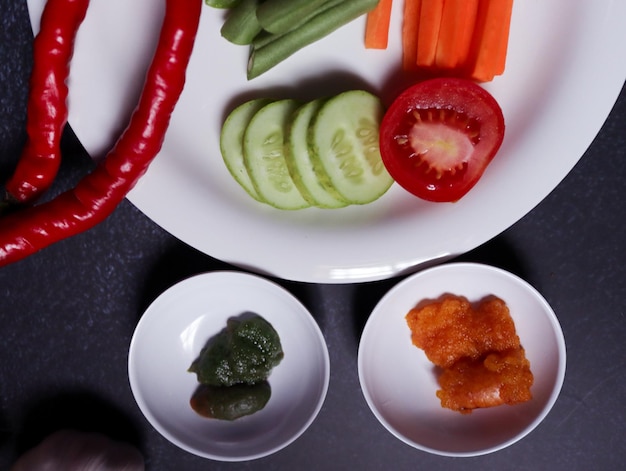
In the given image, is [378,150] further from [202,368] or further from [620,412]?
[620,412]

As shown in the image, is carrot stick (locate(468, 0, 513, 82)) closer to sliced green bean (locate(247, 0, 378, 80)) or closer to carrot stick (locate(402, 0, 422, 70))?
carrot stick (locate(402, 0, 422, 70))

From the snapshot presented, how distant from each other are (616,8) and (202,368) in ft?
4.07

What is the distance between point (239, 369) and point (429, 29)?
0.89 metres

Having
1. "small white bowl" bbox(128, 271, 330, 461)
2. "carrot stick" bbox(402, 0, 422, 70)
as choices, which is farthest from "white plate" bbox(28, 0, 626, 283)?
"small white bowl" bbox(128, 271, 330, 461)

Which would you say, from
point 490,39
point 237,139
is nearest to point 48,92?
point 237,139

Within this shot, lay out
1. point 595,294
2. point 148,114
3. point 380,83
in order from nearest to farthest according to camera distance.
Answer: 1. point 148,114
2. point 380,83
3. point 595,294

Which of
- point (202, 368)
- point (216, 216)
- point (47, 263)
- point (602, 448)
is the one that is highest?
point (216, 216)

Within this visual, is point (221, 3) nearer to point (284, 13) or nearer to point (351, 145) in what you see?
point (284, 13)

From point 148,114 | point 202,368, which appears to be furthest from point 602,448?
point 148,114

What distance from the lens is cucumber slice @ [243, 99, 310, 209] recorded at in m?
1.41

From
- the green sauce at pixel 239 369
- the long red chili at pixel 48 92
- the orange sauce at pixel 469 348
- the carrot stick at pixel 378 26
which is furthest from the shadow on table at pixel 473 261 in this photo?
the long red chili at pixel 48 92

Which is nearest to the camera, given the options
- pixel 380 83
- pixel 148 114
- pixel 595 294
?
pixel 148 114

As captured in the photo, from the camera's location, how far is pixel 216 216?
1.45 metres

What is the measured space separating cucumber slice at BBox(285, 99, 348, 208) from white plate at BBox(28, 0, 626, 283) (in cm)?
10
